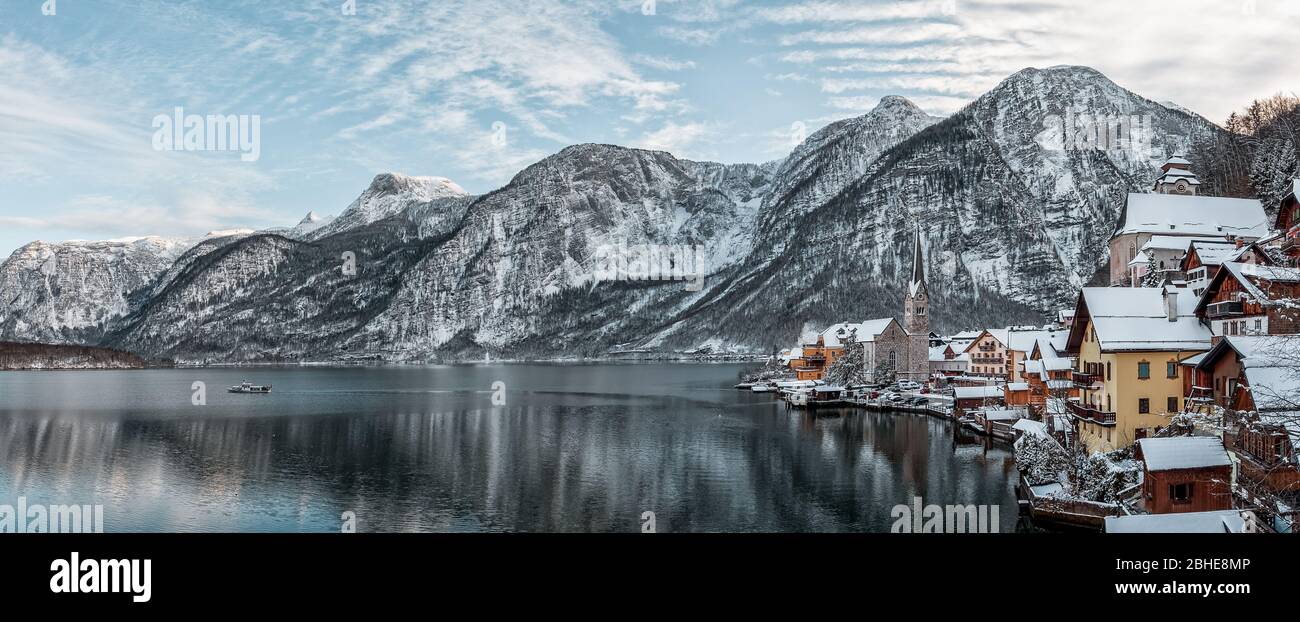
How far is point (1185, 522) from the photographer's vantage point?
25.5m

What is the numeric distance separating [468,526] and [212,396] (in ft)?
378

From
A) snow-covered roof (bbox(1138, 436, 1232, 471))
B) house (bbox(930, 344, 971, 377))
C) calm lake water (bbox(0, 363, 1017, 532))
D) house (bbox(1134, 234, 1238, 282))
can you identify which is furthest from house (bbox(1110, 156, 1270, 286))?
snow-covered roof (bbox(1138, 436, 1232, 471))

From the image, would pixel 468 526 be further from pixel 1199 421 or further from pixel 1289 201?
pixel 1289 201

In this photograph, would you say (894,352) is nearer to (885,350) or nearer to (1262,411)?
(885,350)

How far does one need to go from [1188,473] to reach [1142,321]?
14757 mm

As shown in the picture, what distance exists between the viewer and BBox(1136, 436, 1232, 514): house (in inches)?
1224

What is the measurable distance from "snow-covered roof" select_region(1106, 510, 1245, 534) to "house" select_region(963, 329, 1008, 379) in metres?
82.9

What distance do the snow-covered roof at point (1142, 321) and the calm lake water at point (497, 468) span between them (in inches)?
397

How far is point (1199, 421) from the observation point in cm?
3469

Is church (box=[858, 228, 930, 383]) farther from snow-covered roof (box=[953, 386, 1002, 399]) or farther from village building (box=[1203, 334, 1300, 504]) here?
village building (box=[1203, 334, 1300, 504])

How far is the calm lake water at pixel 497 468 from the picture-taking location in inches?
→ 1564
